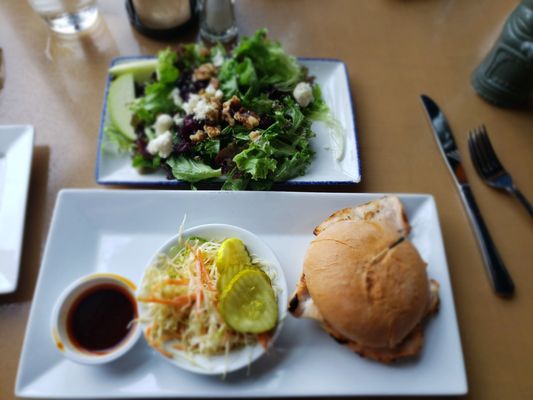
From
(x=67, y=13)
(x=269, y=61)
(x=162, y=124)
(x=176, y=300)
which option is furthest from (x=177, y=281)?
(x=67, y=13)

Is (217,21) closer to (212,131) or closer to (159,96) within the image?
(159,96)

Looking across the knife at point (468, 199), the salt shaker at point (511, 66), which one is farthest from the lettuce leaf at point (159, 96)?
the salt shaker at point (511, 66)

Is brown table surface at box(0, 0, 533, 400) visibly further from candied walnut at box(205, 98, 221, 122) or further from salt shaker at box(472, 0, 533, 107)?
candied walnut at box(205, 98, 221, 122)

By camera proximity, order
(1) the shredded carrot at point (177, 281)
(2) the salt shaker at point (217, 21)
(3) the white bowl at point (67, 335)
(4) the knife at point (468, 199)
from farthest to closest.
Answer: (2) the salt shaker at point (217, 21), (4) the knife at point (468, 199), (1) the shredded carrot at point (177, 281), (3) the white bowl at point (67, 335)

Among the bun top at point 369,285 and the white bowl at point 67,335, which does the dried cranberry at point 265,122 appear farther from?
the white bowl at point 67,335

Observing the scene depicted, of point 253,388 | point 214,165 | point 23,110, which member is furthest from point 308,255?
point 23,110
